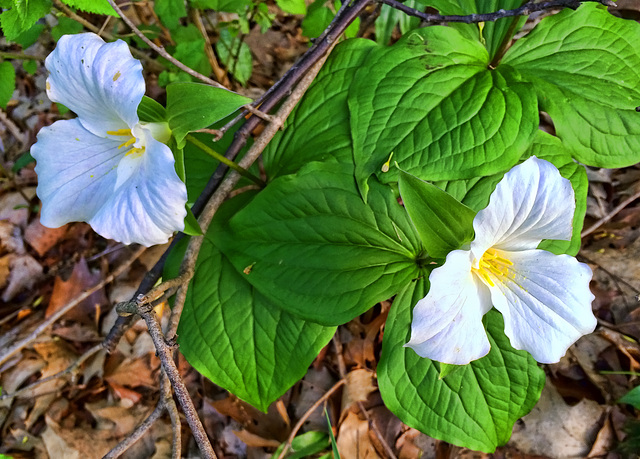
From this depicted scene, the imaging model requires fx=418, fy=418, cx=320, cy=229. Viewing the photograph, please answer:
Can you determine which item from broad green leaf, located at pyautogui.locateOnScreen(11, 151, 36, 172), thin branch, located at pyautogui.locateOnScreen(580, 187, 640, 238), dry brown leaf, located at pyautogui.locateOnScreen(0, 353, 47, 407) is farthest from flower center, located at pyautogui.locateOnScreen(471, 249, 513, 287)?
broad green leaf, located at pyautogui.locateOnScreen(11, 151, 36, 172)

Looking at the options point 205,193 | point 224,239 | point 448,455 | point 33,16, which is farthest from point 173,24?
point 448,455

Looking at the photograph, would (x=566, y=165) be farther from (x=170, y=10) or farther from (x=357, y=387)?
(x=170, y=10)

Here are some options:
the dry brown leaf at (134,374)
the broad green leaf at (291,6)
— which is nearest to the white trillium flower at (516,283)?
the broad green leaf at (291,6)

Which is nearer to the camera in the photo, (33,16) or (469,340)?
(469,340)

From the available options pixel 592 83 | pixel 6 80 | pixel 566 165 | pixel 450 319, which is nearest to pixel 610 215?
pixel 566 165

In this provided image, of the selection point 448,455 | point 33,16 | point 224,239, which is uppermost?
point 33,16

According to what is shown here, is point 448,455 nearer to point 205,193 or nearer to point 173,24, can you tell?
point 205,193

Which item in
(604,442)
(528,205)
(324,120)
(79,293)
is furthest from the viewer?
(79,293)
